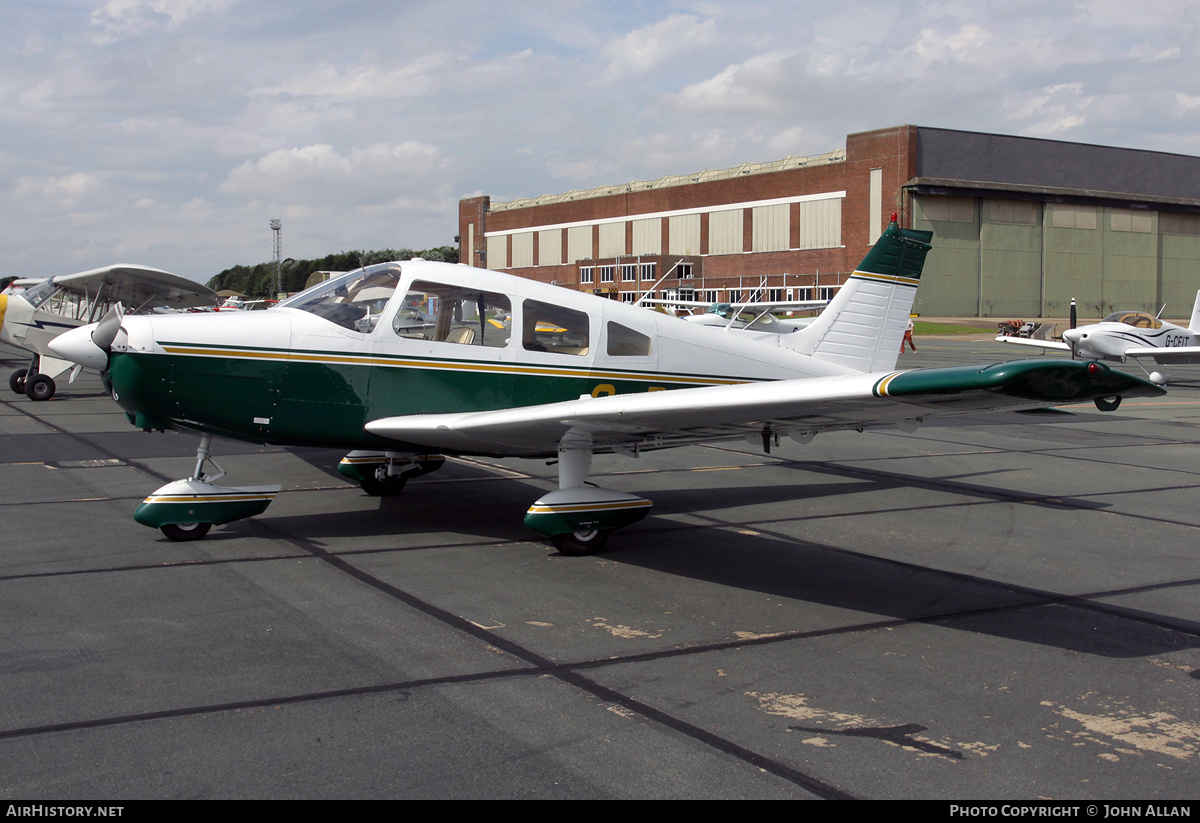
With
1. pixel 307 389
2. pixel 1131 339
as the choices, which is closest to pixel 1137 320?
pixel 1131 339

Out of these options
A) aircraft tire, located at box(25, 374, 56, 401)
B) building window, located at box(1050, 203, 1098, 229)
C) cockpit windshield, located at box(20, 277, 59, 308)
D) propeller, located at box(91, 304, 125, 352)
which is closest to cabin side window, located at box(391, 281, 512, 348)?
propeller, located at box(91, 304, 125, 352)

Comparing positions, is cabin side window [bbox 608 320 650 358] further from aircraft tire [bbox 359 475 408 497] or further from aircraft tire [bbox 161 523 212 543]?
aircraft tire [bbox 161 523 212 543]

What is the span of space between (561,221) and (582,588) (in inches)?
3283

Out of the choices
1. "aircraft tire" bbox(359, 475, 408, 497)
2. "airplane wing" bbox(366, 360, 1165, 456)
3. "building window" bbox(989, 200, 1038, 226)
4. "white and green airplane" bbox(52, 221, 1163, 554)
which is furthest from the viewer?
"building window" bbox(989, 200, 1038, 226)

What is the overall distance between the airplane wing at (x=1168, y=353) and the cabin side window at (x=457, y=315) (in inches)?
849

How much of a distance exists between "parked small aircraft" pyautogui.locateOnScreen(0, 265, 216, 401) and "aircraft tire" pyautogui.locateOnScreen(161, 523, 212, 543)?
12630 millimetres

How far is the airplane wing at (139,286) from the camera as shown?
1816 centimetres

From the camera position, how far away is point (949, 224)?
64.4 meters

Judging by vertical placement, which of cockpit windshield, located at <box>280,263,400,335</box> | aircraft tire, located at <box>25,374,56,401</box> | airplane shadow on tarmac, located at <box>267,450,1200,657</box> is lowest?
airplane shadow on tarmac, located at <box>267,450,1200,657</box>

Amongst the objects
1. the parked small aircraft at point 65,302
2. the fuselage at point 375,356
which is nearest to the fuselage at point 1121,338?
the fuselage at point 375,356

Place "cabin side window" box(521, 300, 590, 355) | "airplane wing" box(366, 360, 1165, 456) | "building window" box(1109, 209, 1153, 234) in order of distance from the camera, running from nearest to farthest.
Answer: "airplane wing" box(366, 360, 1165, 456)
"cabin side window" box(521, 300, 590, 355)
"building window" box(1109, 209, 1153, 234)

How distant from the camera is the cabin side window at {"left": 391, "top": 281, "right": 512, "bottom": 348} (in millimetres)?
7246

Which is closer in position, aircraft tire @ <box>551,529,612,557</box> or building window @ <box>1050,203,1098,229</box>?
aircraft tire @ <box>551,529,612,557</box>

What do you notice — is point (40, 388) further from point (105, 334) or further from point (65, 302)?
point (105, 334)
